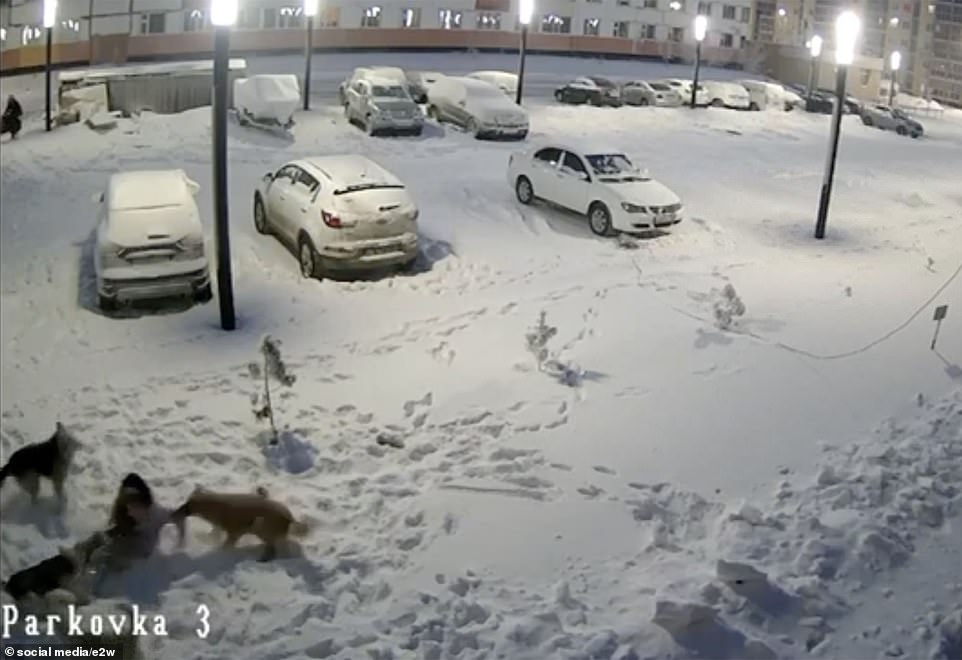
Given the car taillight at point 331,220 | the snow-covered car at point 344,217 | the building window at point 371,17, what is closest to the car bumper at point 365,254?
the snow-covered car at point 344,217

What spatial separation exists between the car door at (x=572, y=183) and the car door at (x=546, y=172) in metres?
0.08

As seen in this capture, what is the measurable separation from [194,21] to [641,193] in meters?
28.4

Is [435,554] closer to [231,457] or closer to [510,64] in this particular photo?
[231,457]

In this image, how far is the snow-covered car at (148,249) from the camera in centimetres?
1289

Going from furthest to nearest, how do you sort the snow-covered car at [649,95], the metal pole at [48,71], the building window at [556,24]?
the building window at [556,24]
the snow-covered car at [649,95]
the metal pole at [48,71]

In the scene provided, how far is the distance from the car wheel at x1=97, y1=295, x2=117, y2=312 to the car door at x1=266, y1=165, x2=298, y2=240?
11.4ft

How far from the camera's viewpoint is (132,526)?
7.72 m

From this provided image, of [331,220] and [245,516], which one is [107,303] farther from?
[245,516]

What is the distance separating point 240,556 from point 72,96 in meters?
20.0

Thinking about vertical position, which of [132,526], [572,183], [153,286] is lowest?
[132,526]

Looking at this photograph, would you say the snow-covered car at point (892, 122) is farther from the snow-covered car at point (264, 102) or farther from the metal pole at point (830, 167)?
the snow-covered car at point (264, 102)

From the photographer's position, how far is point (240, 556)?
760 centimetres

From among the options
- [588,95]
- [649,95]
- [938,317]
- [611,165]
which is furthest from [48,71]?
[649,95]

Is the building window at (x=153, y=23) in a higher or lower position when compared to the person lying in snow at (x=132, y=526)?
higher
